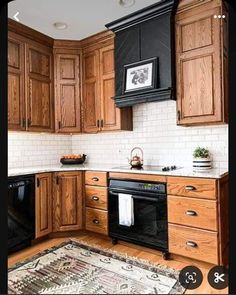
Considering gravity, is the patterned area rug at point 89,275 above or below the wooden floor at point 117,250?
above

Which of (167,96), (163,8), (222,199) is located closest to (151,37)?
(163,8)

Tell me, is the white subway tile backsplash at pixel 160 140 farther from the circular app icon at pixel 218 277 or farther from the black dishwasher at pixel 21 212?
the black dishwasher at pixel 21 212

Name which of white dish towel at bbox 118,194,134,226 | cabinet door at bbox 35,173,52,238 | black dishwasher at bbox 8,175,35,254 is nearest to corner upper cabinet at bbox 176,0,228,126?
white dish towel at bbox 118,194,134,226

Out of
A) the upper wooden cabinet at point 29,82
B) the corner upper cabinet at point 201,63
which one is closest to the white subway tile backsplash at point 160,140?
the corner upper cabinet at point 201,63

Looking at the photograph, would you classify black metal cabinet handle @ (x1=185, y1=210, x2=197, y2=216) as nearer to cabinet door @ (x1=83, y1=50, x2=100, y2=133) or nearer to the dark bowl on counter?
cabinet door @ (x1=83, y1=50, x2=100, y2=133)

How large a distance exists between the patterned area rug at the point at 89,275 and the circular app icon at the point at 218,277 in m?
0.23

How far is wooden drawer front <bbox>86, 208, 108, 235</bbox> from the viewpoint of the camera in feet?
8.38

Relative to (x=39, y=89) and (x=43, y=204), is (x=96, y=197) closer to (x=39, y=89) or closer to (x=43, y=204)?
(x=43, y=204)

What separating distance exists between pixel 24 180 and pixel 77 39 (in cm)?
188

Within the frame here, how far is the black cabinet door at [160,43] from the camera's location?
2312 mm

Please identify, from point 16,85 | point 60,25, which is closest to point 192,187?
point 16,85

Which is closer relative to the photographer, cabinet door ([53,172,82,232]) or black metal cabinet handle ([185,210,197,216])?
black metal cabinet handle ([185,210,197,216])

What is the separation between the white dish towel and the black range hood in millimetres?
998

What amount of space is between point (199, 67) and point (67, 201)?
1.96m
